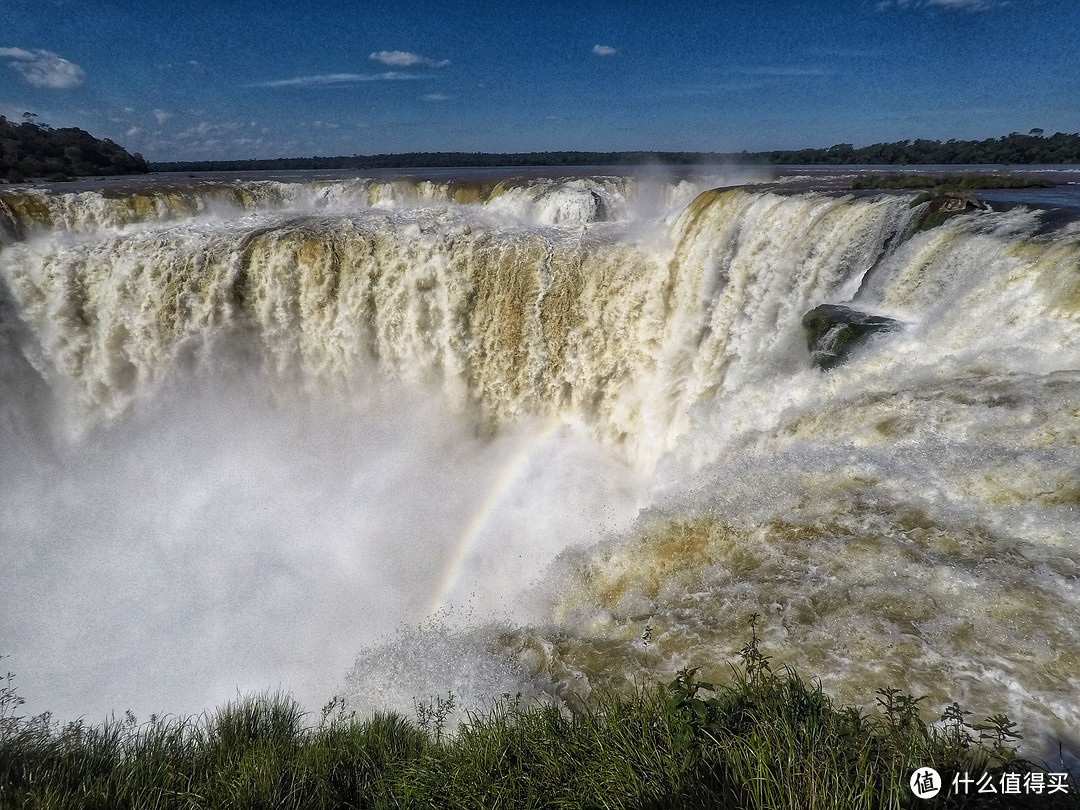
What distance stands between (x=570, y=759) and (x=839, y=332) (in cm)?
603

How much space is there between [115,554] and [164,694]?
173 inches

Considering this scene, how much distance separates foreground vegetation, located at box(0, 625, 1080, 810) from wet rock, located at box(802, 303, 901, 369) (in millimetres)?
4448

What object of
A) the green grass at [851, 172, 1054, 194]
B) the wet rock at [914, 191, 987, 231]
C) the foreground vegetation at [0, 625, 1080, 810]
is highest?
the green grass at [851, 172, 1054, 194]

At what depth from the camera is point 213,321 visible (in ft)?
44.2

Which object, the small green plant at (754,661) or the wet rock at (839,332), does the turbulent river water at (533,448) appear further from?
the small green plant at (754,661)

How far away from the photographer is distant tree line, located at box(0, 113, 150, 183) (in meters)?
29.7

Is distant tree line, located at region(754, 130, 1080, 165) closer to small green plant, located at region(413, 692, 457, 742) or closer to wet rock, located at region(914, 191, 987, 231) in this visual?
wet rock, located at region(914, 191, 987, 231)

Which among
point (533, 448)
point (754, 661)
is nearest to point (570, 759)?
point (754, 661)

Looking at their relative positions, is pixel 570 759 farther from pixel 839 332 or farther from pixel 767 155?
pixel 767 155

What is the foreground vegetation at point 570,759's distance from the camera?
2.14m

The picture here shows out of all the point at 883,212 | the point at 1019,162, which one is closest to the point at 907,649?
the point at 883,212

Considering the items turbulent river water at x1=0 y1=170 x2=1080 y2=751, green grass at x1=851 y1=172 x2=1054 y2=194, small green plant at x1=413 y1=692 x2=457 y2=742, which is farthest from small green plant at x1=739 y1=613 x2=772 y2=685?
green grass at x1=851 y1=172 x2=1054 y2=194

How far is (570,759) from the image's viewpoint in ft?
8.61

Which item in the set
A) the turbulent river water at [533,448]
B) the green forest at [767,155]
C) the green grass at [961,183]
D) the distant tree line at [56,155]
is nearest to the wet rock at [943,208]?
the turbulent river water at [533,448]
